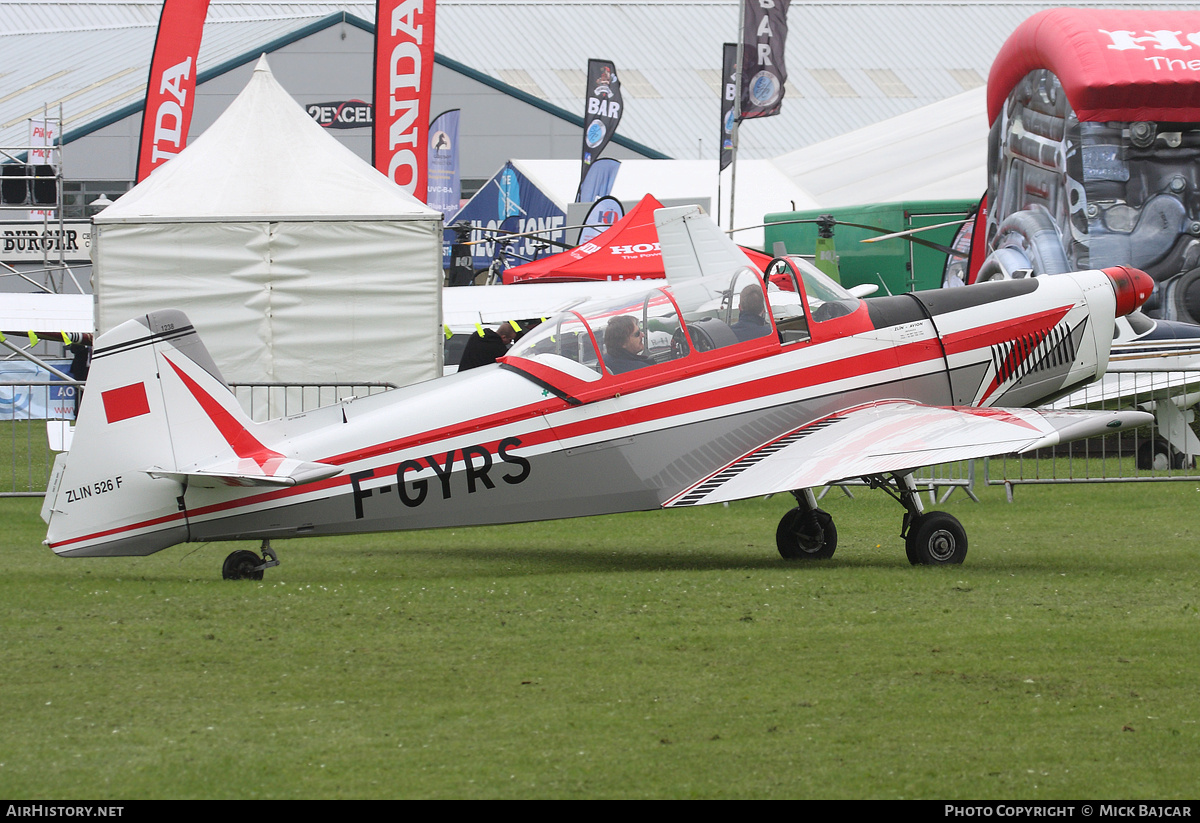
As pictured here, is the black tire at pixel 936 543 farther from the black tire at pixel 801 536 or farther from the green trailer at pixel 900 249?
the green trailer at pixel 900 249

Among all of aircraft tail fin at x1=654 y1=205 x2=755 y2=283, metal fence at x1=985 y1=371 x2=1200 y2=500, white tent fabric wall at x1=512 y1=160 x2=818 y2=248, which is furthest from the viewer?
white tent fabric wall at x1=512 y1=160 x2=818 y2=248

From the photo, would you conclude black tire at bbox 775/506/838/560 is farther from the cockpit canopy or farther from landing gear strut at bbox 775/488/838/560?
the cockpit canopy

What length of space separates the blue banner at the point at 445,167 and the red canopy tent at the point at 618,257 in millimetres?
13337

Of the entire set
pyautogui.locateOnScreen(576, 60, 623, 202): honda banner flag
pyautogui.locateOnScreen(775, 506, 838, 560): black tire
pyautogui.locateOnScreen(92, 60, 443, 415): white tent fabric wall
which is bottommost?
pyautogui.locateOnScreen(775, 506, 838, 560): black tire

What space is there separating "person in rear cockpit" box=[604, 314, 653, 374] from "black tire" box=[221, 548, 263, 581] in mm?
2505

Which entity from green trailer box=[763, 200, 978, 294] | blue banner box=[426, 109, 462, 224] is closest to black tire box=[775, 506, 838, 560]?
green trailer box=[763, 200, 978, 294]

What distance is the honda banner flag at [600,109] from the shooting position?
32.7 metres

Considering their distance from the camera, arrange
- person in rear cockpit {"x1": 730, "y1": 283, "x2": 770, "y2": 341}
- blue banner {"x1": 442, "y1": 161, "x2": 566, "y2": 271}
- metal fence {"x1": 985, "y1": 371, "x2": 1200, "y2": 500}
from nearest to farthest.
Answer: person in rear cockpit {"x1": 730, "y1": 283, "x2": 770, "y2": 341} → metal fence {"x1": 985, "y1": 371, "x2": 1200, "y2": 500} → blue banner {"x1": 442, "y1": 161, "x2": 566, "y2": 271}

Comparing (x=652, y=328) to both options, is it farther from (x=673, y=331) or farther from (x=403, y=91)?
(x=403, y=91)

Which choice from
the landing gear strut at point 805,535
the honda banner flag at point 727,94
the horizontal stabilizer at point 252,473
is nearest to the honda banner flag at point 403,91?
the honda banner flag at point 727,94

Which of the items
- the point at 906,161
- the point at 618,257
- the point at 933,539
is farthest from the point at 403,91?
the point at 906,161

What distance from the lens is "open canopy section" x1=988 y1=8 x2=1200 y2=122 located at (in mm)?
16922

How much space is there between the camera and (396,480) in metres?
8.80
